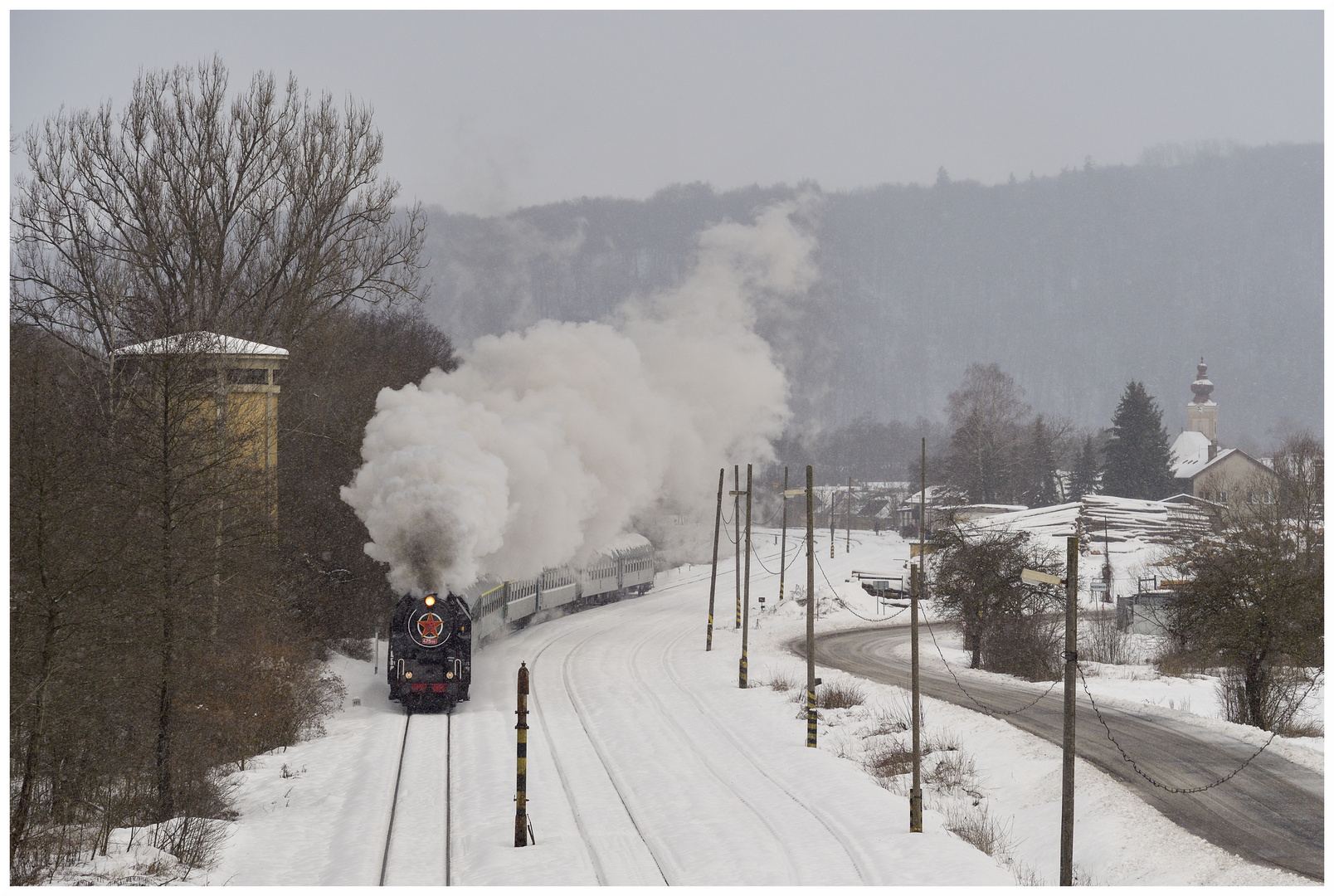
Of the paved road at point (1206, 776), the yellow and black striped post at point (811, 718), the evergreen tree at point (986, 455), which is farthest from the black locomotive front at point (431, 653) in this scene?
the evergreen tree at point (986, 455)

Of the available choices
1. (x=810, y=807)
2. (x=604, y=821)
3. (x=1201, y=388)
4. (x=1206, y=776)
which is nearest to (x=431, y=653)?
(x=604, y=821)

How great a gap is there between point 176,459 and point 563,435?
18003 mm

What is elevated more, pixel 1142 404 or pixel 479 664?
pixel 1142 404

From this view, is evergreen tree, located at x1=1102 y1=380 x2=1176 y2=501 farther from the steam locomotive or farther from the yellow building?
the yellow building

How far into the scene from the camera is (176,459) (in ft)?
46.8

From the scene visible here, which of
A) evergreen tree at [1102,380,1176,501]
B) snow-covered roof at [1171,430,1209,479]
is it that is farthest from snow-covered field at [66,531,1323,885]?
snow-covered roof at [1171,430,1209,479]

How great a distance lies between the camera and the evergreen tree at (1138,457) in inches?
3219

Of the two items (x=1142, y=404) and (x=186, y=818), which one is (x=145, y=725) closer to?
(x=186, y=818)

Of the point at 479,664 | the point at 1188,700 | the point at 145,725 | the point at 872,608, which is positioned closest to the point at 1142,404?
the point at 872,608

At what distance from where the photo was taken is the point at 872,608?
47.7 metres

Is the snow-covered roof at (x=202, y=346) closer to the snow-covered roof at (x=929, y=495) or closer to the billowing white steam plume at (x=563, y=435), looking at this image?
the billowing white steam plume at (x=563, y=435)

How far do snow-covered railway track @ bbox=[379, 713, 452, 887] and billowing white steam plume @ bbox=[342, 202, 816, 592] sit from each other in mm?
3276

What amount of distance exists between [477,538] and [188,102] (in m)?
17.6

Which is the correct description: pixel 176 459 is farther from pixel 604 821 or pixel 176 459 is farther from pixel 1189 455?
pixel 1189 455
